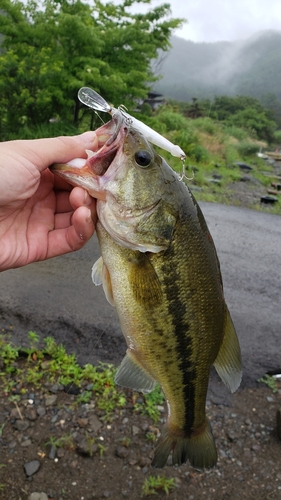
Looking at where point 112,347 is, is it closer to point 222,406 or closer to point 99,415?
point 99,415

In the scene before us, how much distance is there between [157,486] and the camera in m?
3.11

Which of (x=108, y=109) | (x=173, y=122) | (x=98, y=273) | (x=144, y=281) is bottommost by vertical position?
(x=173, y=122)

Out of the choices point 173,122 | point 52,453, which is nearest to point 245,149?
→ point 173,122

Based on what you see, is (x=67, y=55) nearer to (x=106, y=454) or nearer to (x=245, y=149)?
(x=106, y=454)

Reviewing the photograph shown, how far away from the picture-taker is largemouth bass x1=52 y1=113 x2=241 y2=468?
1.84 metres

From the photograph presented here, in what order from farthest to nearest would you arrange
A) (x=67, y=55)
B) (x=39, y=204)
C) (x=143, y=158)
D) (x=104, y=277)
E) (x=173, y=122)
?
(x=173, y=122), (x=67, y=55), (x=39, y=204), (x=104, y=277), (x=143, y=158)

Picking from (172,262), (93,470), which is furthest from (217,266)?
(93,470)

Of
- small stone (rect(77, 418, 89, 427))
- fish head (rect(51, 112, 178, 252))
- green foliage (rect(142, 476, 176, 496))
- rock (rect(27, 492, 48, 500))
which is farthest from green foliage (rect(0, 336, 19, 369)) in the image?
fish head (rect(51, 112, 178, 252))

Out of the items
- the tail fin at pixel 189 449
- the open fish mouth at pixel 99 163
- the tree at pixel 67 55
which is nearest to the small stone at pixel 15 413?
the tail fin at pixel 189 449

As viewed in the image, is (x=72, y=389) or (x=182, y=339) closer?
(x=182, y=339)

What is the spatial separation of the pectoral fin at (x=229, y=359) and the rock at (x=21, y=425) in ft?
6.96

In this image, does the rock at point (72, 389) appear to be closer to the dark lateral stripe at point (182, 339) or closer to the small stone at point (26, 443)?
the small stone at point (26, 443)

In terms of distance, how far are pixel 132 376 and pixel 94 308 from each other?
3.21 m

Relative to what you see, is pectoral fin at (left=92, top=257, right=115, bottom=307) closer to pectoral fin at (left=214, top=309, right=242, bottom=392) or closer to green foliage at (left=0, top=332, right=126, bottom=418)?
pectoral fin at (left=214, top=309, right=242, bottom=392)
